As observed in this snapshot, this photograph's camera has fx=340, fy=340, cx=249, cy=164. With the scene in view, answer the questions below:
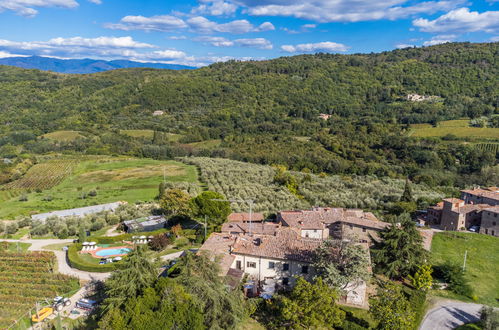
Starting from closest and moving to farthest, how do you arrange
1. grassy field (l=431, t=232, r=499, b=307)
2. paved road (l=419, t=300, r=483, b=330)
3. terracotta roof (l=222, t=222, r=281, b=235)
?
paved road (l=419, t=300, r=483, b=330), grassy field (l=431, t=232, r=499, b=307), terracotta roof (l=222, t=222, r=281, b=235)

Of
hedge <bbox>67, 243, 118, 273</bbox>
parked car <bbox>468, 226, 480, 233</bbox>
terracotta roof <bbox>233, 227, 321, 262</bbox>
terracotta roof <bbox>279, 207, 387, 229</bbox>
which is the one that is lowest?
hedge <bbox>67, 243, 118, 273</bbox>

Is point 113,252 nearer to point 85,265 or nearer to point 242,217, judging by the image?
point 85,265

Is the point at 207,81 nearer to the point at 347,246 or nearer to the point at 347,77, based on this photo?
the point at 347,77

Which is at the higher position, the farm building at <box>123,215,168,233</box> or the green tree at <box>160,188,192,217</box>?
the green tree at <box>160,188,192,217</box>

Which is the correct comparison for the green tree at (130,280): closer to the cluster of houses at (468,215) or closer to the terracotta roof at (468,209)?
the cluster of houses at (468,215)

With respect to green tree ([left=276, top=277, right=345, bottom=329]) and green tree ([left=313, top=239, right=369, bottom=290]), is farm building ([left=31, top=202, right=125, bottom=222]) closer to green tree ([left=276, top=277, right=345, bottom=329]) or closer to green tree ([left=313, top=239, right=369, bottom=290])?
green tree ([left=313, top=239, right=369, bottom=290])

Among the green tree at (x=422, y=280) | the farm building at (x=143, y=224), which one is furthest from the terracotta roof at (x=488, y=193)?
the farm building at (x=143, y=224)

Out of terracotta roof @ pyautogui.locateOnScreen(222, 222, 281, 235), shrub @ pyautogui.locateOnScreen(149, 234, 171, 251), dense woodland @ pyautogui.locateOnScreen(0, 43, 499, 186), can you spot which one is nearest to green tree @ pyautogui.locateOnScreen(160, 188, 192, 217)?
shrub @ pyautogui.locateOnScreen(149, 234, 171, 251)
